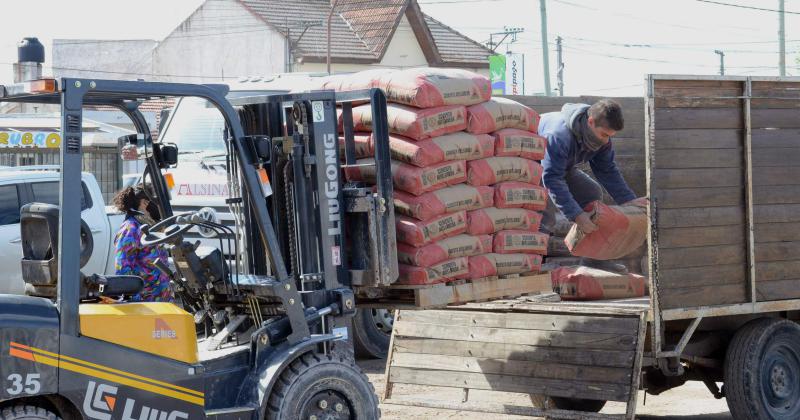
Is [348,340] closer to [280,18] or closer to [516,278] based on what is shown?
[516,278]

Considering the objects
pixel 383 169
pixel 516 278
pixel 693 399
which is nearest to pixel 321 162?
pixel 383 169

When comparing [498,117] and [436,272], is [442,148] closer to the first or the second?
[498,117]

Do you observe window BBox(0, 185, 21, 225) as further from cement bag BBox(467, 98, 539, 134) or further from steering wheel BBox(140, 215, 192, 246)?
cement bag BBox(467, 98, 539, 134)

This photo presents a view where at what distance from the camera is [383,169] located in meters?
7.05

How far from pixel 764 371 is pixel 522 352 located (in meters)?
1.76

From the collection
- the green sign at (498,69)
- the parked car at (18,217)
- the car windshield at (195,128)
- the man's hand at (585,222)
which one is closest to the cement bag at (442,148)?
the man's hand at (585,222)

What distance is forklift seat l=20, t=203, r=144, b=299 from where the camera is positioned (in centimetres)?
555

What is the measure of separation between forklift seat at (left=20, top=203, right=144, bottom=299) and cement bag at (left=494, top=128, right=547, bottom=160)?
2.84m

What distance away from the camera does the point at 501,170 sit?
303 inches

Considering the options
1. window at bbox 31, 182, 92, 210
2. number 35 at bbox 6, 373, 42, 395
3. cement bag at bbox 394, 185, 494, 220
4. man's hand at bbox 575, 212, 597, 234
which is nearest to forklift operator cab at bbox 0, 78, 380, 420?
number 35 at bbox 6, 373, 42, 395

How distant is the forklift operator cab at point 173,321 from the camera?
18.0ft

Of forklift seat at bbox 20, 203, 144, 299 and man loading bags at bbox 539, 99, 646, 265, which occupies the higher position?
man loading bags at bbox 539, 99, 646, 265

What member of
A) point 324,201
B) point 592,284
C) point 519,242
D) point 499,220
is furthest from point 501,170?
point 592,284

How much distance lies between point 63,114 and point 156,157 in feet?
4.45
